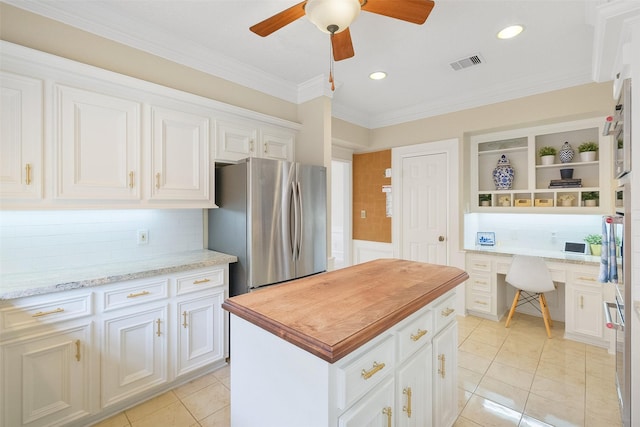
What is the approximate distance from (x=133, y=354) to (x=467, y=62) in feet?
12.0

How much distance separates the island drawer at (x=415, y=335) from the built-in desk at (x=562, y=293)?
7.88 ft

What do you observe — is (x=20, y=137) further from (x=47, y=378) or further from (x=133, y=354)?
(x=133, y=354)

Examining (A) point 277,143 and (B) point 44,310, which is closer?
(B) point 44,310

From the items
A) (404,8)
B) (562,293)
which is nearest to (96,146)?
(404,8)

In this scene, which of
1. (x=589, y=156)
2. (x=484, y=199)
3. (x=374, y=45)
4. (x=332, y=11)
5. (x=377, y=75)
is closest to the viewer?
(x=332, y=11)

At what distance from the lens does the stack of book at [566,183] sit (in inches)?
122

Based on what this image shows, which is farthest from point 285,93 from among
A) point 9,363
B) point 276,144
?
point 9,363

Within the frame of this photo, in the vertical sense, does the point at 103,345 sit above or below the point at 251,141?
below

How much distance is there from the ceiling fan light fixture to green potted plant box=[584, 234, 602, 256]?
344 cm

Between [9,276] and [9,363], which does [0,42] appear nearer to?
[9,276]

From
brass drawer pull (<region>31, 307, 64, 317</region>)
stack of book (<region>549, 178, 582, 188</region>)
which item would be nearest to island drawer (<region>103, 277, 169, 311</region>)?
brass drawer pull (<region>31, 307, 64, 317</region>)

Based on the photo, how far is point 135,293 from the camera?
1.93 metres

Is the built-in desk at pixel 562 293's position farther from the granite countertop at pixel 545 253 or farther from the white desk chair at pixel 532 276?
the white desk chair at pixel 532 276

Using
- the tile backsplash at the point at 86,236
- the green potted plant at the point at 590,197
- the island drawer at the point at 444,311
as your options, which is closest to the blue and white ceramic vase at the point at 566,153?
A: the green potted plant at the point at 590,197
